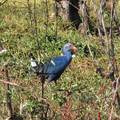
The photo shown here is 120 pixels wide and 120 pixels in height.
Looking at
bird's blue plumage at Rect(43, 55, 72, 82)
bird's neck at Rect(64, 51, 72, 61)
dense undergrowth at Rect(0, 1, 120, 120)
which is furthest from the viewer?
bird's neck at Rect(64, 51, 72, 61)

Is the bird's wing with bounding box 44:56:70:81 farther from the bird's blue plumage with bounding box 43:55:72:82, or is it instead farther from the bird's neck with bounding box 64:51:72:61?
the bird's neck with bounding box 64:51:72:61

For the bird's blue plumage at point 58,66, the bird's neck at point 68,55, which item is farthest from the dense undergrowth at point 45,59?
the bird's neck at point 68,55

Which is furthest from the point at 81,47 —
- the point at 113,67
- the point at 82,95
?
the point at 113,67

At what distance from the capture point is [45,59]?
4.05 metres

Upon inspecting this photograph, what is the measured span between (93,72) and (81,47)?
95 centimetres

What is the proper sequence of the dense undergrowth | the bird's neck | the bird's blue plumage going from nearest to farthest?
the dense undergrowth → the bird's blue plumage → the bird's neck

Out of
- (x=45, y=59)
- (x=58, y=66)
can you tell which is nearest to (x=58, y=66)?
(x=58, y=66)

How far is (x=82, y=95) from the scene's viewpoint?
4.01 m

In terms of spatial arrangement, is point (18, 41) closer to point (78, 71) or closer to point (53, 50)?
point (53, 50)

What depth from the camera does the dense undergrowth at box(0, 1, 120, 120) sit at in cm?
353

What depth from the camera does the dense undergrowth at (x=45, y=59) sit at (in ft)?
11.6

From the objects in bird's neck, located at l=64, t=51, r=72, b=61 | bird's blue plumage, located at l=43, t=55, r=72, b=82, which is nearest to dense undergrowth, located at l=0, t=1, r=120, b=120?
bird's blue plumage, located at l=43, t=55, r=72, b=82

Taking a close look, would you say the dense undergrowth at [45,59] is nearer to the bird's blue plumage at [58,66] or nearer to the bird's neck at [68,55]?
the bird's blue plumage at [58,66]

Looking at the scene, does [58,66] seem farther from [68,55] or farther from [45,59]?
[45,59]
